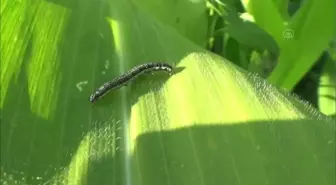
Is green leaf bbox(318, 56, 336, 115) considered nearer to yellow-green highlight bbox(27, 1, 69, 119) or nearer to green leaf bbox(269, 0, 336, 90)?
green leaf bbox(269, 0, 336, 90)

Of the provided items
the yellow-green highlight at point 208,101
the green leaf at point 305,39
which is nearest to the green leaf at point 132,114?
the yellow-green highlight at point 208,101

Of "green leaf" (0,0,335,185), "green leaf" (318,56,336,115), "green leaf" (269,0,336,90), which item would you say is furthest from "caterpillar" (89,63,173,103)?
"green leaf" (318,56,336,115)

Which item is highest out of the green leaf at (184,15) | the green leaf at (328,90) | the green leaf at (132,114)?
the green leaf at (132,114)

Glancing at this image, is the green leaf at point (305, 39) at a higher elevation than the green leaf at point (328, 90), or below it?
higher

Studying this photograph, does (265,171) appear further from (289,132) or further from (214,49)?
(214,49)

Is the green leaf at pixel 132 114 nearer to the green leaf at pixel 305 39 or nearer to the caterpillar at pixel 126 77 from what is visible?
the caterpillar at pixel 126 77

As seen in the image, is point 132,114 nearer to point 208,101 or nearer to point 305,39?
point 208,101

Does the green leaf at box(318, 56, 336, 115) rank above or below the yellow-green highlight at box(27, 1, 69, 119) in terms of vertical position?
below
